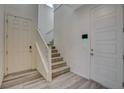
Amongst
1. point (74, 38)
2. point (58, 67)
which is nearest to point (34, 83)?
point (58, 67)

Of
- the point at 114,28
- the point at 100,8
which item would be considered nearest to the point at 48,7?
the point at 100,8

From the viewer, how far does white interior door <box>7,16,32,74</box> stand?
3646 mm

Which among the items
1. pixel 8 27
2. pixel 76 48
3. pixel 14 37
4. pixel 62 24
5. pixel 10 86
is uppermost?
pixel 62 24

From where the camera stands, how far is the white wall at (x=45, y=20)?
6.81 m

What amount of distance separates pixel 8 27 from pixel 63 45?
2573 millimetres

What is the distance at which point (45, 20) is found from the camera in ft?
23.3

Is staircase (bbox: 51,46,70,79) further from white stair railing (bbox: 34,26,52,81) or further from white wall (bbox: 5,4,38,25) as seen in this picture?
white wall (bbox: 5,4,38,25)

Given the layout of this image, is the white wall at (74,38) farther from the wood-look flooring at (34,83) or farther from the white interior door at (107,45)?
the wood-look flooring at (34,83)

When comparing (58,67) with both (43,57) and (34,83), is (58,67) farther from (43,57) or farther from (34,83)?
(34,83)

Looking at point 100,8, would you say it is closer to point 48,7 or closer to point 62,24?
point 62,24

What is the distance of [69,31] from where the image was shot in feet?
15.9

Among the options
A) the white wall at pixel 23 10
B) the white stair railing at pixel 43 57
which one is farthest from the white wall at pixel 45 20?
the white stair railing at pixel 43 57

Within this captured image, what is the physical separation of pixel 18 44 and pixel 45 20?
12.0ft

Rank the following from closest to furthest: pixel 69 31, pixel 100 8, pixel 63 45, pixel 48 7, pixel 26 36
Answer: pixel 100 8 < pixel 26 36 < pixel 69 31 < pixel 63 45 < pixel 48 7
